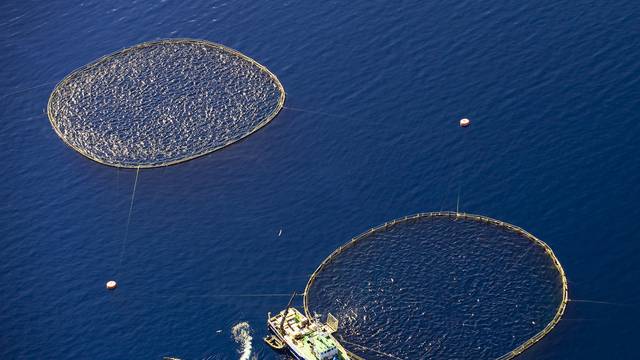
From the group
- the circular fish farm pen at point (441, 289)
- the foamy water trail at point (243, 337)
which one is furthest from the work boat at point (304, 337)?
the foamy water trail at point (243, 337)

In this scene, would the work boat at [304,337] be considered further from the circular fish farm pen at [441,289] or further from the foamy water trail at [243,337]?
the foamy water trail at [243,337]

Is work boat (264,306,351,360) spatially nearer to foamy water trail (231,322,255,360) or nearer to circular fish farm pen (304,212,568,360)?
circular fish farm pen (304,212,568,360)

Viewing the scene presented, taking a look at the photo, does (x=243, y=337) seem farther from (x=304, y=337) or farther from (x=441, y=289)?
(x=441, y=289)

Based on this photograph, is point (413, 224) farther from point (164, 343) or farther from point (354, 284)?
point (164, 343)

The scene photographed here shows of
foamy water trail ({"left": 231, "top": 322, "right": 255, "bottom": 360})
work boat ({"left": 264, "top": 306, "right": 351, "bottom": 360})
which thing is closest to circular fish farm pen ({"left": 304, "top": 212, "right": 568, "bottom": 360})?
work boat ({"left": 264, "top": 306, "right": 351, "bottom": 360})

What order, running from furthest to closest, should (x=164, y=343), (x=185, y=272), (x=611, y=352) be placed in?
(x=185, y=272) → (x=164, y=343) → (x=611, y=352)

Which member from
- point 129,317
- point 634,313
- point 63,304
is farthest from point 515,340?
point 63,304

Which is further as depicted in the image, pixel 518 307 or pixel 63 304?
pixel 63 304
